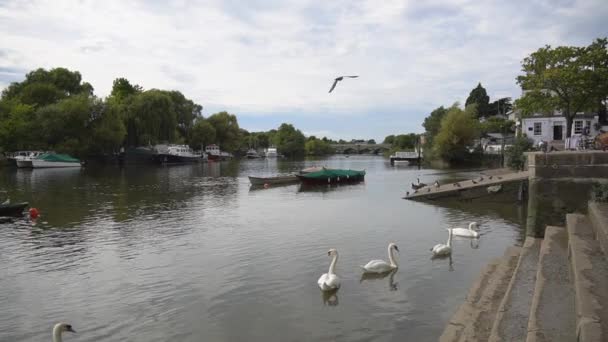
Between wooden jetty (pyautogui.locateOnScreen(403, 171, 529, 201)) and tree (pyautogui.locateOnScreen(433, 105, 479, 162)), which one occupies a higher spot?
tree (pyautogui.locateOnScreen(433, 105, 479, 162))

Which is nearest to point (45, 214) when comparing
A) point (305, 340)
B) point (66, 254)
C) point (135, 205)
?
point (135, 205)

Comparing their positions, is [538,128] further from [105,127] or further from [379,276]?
[105,127]

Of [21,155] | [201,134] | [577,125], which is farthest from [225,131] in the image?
[577,125]

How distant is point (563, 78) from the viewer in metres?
35.3

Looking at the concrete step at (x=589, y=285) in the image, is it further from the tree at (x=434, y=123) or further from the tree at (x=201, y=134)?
the tree at (x=201, y=134)

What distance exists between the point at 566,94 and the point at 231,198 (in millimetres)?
27022

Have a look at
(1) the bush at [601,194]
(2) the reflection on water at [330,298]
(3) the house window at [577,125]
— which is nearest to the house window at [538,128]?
(3) the house window at [577,125]

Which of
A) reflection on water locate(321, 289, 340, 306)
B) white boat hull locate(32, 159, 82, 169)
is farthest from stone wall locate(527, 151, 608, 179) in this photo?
white boat hull locate(32, 159, 82, 169)

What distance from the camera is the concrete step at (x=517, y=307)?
7273mm

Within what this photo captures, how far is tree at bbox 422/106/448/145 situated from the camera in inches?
4025

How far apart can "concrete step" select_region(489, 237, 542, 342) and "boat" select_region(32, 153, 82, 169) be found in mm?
73719

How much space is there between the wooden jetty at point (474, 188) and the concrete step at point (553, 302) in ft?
53.0

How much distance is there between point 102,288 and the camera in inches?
480

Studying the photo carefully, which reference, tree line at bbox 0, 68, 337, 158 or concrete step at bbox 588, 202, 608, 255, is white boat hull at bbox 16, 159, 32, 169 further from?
concrete step at bbox 588, 202, 608, 255
